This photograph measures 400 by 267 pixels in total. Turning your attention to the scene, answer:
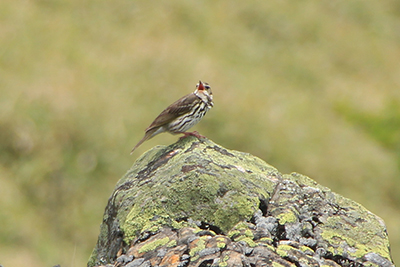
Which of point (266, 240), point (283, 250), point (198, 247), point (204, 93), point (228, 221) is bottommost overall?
point (198, 247)

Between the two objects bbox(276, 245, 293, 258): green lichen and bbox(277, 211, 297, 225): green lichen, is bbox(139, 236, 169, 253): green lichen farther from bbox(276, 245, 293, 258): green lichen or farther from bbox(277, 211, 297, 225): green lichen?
bbox(277, 211, 297, 225): green lichen

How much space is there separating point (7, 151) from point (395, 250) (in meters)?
8.83

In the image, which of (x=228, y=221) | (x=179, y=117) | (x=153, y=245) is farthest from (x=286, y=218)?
(x=179, y=117)

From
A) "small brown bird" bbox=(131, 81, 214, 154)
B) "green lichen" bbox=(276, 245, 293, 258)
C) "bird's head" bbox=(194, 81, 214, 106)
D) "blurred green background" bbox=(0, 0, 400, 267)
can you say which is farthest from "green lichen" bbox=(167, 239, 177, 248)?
"blurred green background" bbox=(0, 0, 400, 267)

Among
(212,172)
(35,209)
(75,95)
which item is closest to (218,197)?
(212,172)

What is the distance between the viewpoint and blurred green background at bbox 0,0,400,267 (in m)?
12.0

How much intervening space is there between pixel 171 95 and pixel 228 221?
33.2 feet

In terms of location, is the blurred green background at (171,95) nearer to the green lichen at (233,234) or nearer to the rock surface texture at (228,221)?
the rock surface texture at (228,221)

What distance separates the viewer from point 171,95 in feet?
51.0

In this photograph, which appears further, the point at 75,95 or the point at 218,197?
the point at 75,95

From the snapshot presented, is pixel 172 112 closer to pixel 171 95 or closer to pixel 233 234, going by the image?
pixel 233 234

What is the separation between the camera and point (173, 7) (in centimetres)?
1969

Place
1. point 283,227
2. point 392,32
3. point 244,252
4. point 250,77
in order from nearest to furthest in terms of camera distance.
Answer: point 244,252
point 283,227
point 250,77
point 392,32

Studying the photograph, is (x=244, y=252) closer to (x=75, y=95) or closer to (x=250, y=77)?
(x=75, y=95)
